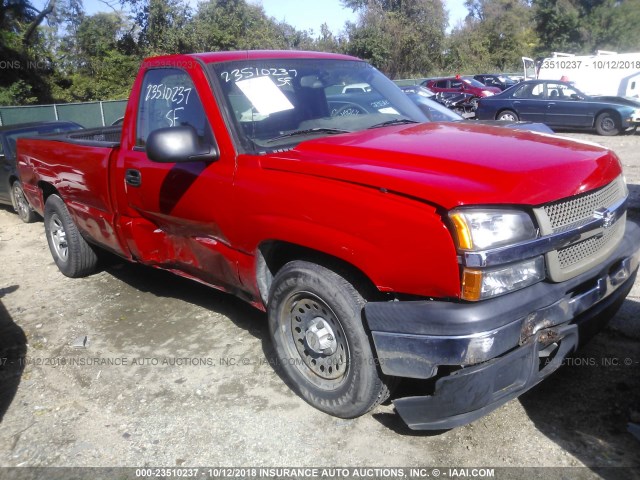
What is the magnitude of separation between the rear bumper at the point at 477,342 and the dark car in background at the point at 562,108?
14.5 meters

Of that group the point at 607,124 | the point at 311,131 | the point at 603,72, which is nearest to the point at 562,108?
the point at 607,124

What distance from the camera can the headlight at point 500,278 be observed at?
2.50 m

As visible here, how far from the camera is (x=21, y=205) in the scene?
30.6 feet

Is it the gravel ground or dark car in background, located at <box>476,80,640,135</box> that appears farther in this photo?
dark car in background, located at <box>476,80,640,135</box>

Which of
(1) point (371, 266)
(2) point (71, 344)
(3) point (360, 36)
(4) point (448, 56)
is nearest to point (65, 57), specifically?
(3) point (360, 36)

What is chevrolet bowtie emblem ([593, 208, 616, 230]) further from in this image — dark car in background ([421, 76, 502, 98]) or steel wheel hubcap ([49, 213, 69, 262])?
dark car in background ([421, 76, 502, 98])

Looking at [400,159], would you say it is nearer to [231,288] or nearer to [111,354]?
[231,288]

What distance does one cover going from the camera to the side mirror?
330cm

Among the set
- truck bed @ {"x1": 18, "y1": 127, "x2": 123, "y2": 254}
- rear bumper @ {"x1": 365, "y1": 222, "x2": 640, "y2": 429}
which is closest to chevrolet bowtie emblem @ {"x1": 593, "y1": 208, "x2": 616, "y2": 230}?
rear bumper @ {"x1": 365, "y1": 222, "x2": 640, "y2": 429}

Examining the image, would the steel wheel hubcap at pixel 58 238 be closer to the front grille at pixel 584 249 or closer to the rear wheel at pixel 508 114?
the front grille at pixel 584 249

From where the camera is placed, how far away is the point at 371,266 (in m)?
2.79

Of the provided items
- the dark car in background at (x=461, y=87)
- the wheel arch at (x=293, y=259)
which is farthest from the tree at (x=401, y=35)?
the wheel arch at (x=293, y=259)

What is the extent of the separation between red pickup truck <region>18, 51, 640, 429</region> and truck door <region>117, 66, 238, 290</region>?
2cm

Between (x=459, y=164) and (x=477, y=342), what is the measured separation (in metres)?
0.82
